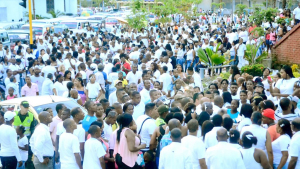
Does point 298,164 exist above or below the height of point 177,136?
below

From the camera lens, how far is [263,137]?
6637 mm

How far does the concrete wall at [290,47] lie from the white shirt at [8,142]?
11.7 m

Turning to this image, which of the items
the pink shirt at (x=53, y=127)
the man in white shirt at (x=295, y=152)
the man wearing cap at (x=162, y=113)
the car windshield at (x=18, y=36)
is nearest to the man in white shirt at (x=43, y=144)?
the pink shirt at (x=53, y=127)

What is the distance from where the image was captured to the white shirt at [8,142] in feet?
25.5

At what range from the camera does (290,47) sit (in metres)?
17.0

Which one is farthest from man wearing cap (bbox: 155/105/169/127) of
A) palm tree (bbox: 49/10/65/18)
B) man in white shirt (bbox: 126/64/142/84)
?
palm tree (bbox: 49/10/65/18)

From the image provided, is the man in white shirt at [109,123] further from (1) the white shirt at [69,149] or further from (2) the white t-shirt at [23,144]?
(2) the white t-shirt at [23,144]

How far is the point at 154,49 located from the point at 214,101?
9437 mm


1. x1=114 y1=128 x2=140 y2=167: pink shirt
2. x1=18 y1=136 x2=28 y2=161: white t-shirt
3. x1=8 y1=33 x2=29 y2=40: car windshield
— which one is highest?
x1=8 y1=33 x2=29 y2=40: car windshield

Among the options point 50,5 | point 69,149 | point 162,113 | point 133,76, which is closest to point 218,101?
point 162,113

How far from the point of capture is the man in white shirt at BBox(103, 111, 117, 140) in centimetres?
793

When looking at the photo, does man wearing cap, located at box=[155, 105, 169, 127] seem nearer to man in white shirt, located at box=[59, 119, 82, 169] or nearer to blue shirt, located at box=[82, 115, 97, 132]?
blue shirt, located at box=[82, 115, 97, 132]

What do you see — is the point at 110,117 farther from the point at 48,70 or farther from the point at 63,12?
the point at 63,12

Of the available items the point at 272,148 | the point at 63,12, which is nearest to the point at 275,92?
the point at 272,148
